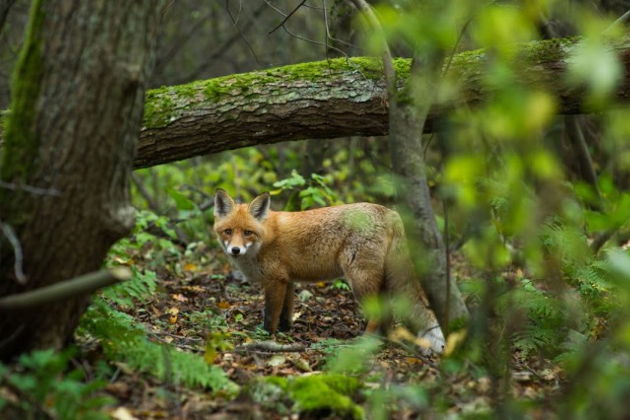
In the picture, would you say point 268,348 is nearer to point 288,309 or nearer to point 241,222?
point 288,309

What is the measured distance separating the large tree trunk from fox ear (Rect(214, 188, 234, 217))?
4.14 metres

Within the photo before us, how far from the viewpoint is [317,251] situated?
7512 millimetres

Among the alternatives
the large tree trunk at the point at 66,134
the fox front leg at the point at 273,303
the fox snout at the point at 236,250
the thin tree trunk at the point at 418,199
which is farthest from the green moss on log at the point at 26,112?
the fox front leg at the point at 273,303

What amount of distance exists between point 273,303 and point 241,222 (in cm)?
108

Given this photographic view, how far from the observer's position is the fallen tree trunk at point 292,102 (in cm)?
646

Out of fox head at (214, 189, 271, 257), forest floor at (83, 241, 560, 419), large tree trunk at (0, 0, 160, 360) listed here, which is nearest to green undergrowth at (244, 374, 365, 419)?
forest floor at (83, 241, 560, 419)

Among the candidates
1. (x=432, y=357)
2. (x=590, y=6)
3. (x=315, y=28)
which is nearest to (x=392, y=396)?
(x=432, y=357)

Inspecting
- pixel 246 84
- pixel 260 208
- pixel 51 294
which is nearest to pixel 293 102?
pixel 246 84

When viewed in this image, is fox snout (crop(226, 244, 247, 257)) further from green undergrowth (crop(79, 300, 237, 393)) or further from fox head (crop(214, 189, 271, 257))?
green undergrowth (crop(79, 300, 237, 393))

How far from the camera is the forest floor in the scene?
13.1 ft

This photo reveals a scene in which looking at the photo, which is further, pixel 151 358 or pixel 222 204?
pixel 222 204

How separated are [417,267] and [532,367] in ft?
6.83

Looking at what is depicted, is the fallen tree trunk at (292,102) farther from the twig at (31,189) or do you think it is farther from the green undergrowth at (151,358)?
the twig at (31,189)

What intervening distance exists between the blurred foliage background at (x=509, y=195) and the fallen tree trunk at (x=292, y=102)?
196mm
